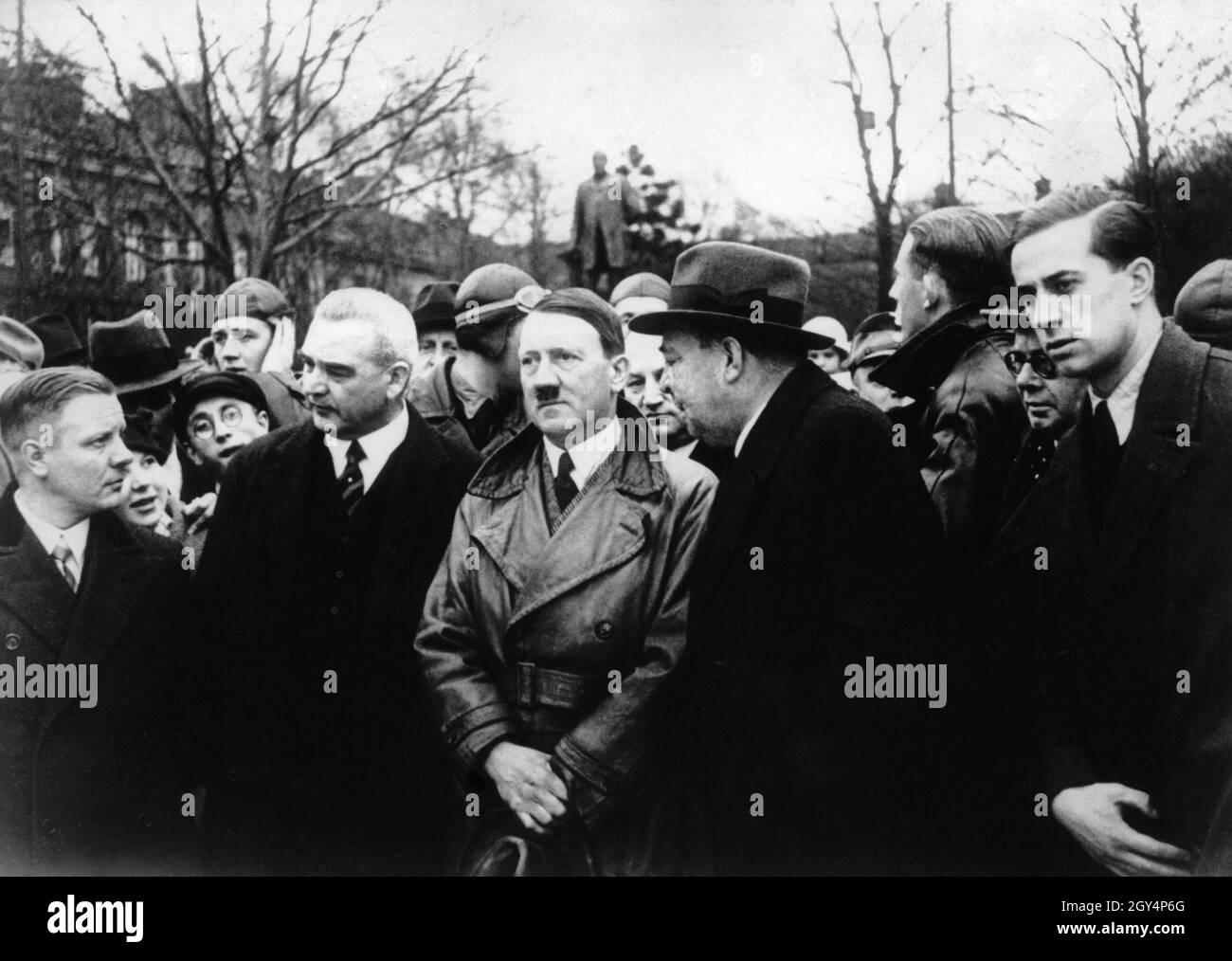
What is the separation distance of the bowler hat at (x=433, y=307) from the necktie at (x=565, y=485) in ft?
3.15

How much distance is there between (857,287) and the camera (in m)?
4.87

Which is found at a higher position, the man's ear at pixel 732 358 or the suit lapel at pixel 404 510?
the man's ear at pixel 732 358

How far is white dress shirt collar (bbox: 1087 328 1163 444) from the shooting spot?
Result: 4305 mm

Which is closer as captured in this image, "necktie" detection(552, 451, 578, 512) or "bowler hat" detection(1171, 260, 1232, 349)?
"necktie" detection(552, 451, 578, 512)

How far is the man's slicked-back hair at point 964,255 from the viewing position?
14.3 feet

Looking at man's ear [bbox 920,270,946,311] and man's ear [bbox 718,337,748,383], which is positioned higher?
man's ear [bbox 920,270,946,311]

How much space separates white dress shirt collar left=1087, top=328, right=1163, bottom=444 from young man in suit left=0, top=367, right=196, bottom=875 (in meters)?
3.30

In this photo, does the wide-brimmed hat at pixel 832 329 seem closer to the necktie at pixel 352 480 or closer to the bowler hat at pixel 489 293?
the bowler hat at pixel 489 293

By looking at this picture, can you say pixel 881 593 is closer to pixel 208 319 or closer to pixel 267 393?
pixel 267 393

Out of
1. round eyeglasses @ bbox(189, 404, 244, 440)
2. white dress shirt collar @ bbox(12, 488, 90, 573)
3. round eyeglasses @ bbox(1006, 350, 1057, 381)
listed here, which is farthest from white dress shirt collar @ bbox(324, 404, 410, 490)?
round eyeglasses @ bbox(1006, 350, 1057, 381)

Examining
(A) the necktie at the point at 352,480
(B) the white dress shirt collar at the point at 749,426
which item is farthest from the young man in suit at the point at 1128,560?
(A) the necktie at the point at 352,480

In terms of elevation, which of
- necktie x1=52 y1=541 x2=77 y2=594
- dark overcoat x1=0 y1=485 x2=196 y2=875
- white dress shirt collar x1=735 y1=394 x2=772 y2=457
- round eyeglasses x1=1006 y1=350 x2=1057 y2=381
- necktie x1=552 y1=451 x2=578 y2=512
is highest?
round eyeglasses x1=1006 y1=350 x2=1057 y2=381

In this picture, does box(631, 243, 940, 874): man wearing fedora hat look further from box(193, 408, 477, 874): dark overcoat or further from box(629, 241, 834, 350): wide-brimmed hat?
box(193, 408, 477, 874): dark overcoat
